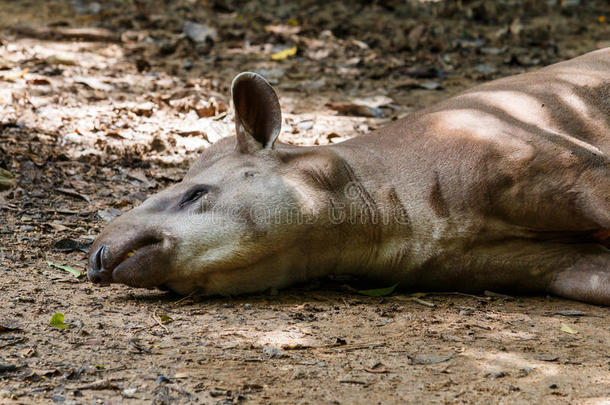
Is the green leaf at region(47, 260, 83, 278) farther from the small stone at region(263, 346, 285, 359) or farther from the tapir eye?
the small stone at region(263, 346, 285, 359)

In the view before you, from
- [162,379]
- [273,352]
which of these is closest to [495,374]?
[273,352]

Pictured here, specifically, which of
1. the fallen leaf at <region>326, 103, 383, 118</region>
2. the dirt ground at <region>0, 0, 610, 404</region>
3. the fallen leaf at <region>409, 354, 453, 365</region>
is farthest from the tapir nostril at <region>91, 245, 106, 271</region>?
the fallen leaf at <region>326, 103, 383, 118</region>

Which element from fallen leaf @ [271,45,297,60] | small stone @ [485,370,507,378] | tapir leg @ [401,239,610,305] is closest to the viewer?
small stone @ [485,370,507,378]

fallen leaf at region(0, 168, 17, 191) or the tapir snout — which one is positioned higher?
the tapir snout

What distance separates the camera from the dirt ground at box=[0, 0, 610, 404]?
10.9ft

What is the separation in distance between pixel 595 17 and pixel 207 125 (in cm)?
662

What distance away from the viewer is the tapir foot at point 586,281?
452 centimetres

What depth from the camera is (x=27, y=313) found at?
13.2ft

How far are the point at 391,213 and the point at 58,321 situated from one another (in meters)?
1.81

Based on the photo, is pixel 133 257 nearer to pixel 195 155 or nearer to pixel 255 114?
pixel 255 114

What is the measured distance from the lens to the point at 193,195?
4543 millimetres

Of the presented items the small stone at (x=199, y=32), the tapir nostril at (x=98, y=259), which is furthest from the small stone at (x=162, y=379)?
the small stone at (x=199, y=32)

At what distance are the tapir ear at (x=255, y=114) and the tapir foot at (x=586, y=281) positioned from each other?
175cm

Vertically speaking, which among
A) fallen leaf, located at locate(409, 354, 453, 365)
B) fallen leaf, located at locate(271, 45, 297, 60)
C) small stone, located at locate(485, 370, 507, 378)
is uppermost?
fallen leaf, located at locate(271, 45, 297, 60)
